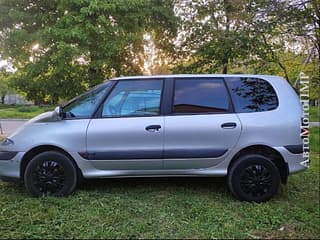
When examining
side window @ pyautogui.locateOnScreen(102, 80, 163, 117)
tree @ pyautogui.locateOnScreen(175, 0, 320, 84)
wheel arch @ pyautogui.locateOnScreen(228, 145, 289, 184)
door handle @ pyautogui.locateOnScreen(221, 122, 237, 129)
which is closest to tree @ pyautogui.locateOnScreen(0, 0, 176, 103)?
tree @ pyautogui.locateOnScreen(175, 0, 320, 84)

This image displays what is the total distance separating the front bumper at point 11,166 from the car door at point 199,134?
5.61 ft

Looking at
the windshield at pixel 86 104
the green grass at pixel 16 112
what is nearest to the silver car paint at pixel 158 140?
the windshield at pixel 86 104

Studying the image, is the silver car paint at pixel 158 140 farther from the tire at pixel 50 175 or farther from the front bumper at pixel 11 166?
the tire at pixel 50 175

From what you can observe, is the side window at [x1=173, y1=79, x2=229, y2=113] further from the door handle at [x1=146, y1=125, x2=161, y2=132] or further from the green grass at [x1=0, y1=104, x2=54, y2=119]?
the green grass at [x1=0, y1=104, x2=54, y2=119]

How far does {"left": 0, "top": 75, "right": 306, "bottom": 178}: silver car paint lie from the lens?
3941 mm

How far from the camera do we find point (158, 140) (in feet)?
13.1

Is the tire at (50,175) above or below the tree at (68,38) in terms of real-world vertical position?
below

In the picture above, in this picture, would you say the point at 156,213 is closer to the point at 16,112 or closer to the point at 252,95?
the point at 252,95

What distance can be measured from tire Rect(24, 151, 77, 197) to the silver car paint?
0.41 feet

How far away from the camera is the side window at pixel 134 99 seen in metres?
4.09

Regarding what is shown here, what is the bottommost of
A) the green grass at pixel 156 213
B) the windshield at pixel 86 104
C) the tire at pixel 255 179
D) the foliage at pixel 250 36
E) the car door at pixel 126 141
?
the green grass at pixel 156 213

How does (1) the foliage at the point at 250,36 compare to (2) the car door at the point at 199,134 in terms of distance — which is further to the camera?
(1) the foliage at the point at 250,36

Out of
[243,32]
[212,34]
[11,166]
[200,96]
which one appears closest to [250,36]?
[243,32]

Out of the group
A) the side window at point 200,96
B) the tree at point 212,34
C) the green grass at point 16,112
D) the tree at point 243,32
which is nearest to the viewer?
the side window at point 200,96
